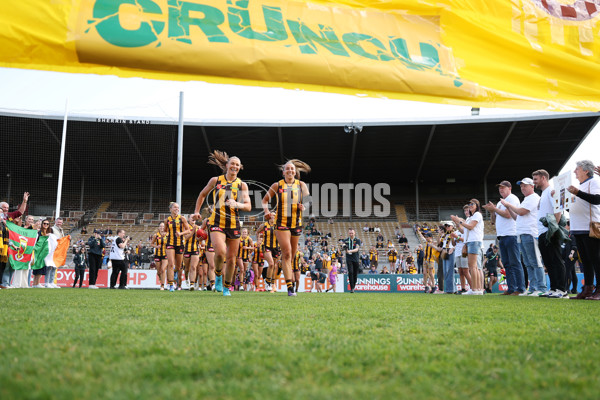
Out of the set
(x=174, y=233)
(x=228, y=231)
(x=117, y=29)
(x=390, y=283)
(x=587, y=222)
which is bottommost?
(x=390, y=283)

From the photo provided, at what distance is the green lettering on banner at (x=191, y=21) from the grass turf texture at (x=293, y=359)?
1421mm

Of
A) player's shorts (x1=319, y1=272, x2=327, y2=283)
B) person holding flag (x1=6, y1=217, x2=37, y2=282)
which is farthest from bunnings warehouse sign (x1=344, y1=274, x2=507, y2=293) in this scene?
person holding flag (x1=6, y1=217, x2=37, y2=282)

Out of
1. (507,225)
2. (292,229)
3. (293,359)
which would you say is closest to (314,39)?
(293,359)

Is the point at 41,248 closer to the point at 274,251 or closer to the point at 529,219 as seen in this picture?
the point at 274,251

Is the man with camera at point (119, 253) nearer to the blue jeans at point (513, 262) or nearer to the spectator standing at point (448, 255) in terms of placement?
the spectator standing at point (448, 255)

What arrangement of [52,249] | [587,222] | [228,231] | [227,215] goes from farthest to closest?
[52,249], [228,231], [227,215], [587,222]

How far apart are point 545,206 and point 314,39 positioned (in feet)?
25.3

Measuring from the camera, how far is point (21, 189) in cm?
3716

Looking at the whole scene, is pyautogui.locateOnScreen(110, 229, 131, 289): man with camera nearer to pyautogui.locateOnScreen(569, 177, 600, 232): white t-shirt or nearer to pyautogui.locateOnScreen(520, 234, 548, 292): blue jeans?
pyautogui.locateOnScreen(520, 234, 548, 292): blue jeans

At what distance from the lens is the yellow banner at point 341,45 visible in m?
2.04

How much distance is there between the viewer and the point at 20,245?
13.1m

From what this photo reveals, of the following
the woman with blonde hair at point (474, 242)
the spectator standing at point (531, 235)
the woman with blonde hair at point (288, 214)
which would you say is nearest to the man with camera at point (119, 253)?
the woman with blonde hair at point (288, 214)

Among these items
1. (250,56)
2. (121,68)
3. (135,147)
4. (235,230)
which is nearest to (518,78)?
(250,56)

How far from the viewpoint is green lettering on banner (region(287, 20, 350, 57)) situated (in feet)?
7.46
